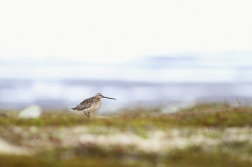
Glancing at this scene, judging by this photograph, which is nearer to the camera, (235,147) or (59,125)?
(235,147)

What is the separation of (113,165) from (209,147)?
538 cm

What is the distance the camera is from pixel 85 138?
83.3ft

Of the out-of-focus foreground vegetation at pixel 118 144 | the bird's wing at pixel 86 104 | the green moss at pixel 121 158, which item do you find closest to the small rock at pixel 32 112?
the bird's wing at pixel 86 104

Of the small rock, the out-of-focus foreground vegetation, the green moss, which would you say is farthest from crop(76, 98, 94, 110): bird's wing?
the green moss

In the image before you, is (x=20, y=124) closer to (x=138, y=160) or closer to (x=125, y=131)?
(x=125, y=131)

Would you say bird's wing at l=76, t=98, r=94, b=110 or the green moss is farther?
bird's wing at l=76, t=98, r=94, b=110

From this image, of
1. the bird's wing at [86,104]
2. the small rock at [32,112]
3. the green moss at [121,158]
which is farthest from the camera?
the small rock at [32,112]

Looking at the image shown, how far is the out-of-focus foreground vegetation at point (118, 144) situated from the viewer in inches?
885

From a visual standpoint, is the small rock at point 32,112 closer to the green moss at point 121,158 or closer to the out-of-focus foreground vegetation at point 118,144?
the out-of-focus foreground vegetation at point 118,144

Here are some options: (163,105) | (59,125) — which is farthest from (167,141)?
(163,105)

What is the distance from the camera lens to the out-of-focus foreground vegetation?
22.5 metres

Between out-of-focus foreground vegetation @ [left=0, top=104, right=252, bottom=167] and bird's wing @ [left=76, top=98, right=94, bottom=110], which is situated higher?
bird's wing @ [left=76, top=98, right=94, bottom=110]

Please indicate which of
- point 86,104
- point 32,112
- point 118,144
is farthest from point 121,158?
point 32,112

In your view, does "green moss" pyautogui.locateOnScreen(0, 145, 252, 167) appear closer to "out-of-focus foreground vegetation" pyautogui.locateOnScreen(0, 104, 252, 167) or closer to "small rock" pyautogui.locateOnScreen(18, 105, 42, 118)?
"out-of-focus foreground vegetation" pyautogui.locateOnScreen(0, 104, 252, 167)
